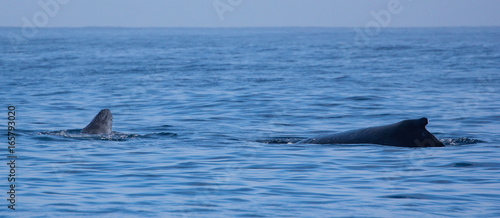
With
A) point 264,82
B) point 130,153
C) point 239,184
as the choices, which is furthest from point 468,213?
point 264,82

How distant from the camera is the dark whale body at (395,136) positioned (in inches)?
571

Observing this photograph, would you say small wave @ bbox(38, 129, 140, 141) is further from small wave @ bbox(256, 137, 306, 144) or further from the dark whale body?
the dark whale body

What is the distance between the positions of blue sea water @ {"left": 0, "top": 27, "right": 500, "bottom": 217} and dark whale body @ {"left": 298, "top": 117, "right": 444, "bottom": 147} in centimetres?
22

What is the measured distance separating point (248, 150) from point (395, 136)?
2883 millimetres

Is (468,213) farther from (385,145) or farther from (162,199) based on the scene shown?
(385,145)

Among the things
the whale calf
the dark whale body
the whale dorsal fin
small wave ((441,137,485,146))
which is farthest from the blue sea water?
the whale dorsal fin

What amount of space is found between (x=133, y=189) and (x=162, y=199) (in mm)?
785

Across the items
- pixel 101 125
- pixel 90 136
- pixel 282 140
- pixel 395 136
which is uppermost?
pixel 395 136

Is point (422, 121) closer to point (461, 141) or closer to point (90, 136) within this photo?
point (461, 141)

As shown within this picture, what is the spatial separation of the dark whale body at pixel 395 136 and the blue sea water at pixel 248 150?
22 centimetres

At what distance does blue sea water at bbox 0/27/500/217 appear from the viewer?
1051 centimetres

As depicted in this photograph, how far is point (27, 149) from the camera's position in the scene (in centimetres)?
1526

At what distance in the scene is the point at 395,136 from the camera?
14.8 m

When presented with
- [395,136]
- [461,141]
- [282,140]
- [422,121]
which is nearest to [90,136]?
[282,140]
